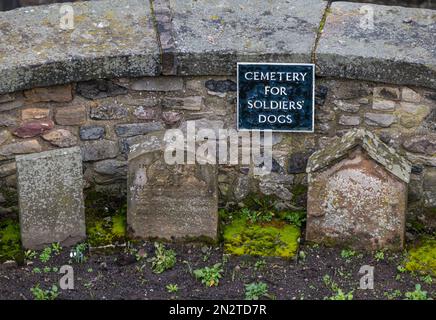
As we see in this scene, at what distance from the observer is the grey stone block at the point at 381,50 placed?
571cm

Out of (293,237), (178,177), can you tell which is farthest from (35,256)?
(293,237)

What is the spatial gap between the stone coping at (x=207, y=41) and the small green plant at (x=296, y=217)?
970mm

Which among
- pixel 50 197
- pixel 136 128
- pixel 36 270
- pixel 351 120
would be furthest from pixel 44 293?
pixel 351 120

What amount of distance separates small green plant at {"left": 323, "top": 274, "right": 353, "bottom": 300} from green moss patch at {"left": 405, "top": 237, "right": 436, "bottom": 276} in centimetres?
49

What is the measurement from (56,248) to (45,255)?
0.09 meters

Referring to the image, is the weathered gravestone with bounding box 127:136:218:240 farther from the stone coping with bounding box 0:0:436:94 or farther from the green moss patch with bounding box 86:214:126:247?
the stone coping with bounding box 0:0:436:94

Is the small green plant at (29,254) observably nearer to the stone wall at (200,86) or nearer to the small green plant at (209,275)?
the stone wall at (200,86)

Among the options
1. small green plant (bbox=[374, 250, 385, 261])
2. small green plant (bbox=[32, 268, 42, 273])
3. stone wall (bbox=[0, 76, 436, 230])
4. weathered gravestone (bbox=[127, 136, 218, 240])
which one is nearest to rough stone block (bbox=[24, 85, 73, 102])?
stone wall (bbox=[0, 76, 436, 230])

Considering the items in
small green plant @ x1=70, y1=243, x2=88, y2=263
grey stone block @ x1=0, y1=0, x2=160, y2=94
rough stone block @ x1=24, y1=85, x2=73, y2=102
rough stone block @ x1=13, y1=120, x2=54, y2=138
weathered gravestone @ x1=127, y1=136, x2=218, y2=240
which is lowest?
small green plant @ x1=70, y1=243, x2=88, y2=263

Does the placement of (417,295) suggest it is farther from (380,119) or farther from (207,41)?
(207,41)

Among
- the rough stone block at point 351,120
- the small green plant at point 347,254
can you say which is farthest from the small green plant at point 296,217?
the rough stone block at point 351,120

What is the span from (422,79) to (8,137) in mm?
2672

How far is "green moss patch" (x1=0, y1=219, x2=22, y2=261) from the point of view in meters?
5.77
